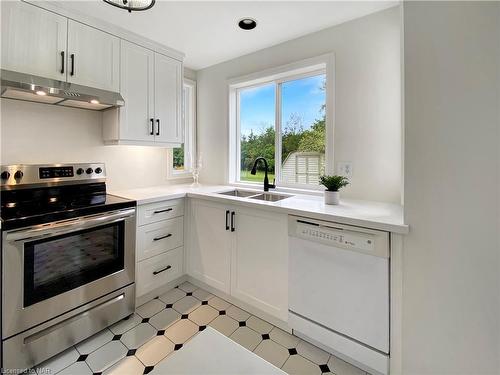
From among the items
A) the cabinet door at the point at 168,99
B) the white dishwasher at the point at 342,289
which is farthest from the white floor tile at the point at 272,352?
the cabinet door at the point at 168,99

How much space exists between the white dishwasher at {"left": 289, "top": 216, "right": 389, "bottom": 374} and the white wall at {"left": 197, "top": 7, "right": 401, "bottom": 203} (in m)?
0.71

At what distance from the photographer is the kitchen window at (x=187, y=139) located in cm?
317

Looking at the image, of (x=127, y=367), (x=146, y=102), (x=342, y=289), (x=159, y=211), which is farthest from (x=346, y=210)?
(x=146, y=102)

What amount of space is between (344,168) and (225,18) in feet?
5.25

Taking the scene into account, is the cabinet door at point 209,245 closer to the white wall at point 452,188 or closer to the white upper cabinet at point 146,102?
the white upper cabinet at point 146,102

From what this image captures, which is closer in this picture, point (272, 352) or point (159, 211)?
point (272, 352)

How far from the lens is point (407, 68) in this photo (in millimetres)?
1288

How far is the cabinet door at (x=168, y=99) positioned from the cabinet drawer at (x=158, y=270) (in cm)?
117

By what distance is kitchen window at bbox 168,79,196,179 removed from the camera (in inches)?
125

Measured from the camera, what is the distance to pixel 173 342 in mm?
1728

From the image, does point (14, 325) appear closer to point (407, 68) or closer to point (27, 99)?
point (27, 99)

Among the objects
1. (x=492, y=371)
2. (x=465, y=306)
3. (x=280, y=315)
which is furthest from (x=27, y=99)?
(x=492, y=371)

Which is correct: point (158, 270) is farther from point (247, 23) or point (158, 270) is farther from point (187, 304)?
point (247, 23)

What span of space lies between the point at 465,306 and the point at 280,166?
6.02ft
